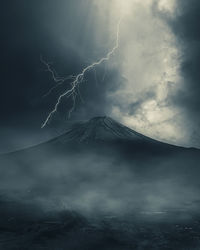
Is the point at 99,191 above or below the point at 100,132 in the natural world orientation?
below

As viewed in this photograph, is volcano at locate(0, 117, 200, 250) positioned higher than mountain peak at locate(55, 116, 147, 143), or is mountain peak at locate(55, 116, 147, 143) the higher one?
mountain peak at locate(55, 116, 147, 143)

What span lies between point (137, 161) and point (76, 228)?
37.5m

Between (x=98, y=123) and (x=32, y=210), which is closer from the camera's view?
(x=32, y=210)

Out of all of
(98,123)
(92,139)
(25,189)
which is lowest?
(25,189)

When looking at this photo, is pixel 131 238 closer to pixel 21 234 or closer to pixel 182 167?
pixel 21 234

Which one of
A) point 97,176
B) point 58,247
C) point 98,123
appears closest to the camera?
point 58,247

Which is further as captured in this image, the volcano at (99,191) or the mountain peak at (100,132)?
the mountain peak at (100,132)

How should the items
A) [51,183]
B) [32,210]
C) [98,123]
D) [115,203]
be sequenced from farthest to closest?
[98,123]
[51,183]
[115,203]
[32,210]

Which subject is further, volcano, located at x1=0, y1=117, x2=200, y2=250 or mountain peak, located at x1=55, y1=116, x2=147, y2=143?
mountain peak, located at x1=55, y1=116, x2=147, y2=143

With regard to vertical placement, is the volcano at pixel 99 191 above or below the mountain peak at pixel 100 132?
below

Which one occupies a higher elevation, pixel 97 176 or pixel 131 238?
pixel 97 176

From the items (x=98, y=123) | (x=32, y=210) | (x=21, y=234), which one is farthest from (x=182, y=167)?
(x=21, y=234)

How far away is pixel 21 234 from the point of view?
15.3 metres

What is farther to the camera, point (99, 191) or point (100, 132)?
point (100, 132)
